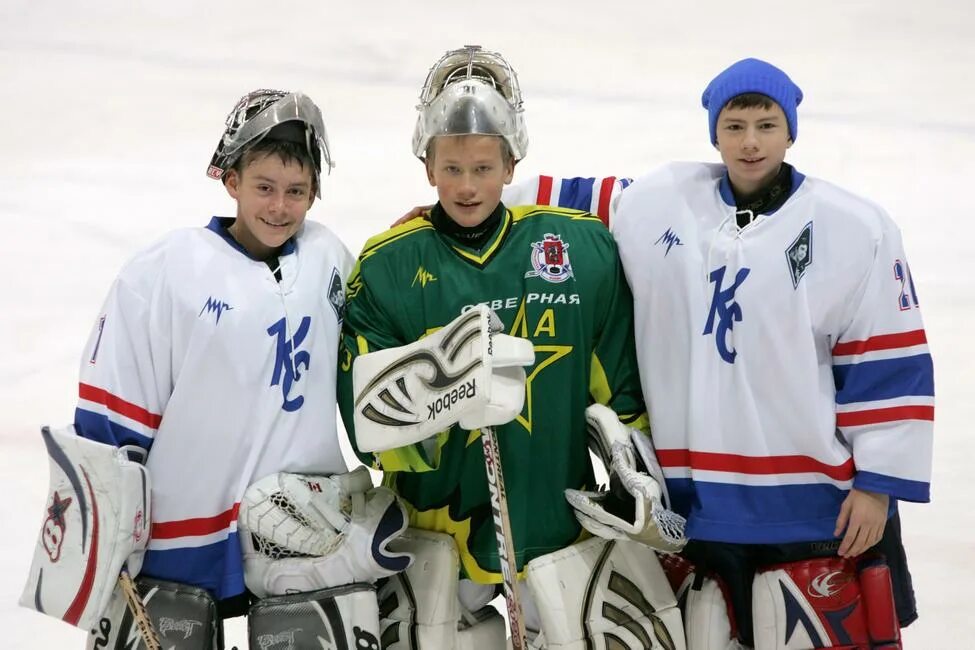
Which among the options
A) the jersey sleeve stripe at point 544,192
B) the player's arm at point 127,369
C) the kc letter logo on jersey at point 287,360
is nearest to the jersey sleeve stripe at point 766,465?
the jersey sleeve stripe at point 544,192

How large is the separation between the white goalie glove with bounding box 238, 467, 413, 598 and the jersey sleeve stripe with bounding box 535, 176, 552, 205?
0.63 m

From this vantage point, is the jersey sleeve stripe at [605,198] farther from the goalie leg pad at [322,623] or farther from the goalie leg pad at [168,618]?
the goalie leg pad at [168,618]

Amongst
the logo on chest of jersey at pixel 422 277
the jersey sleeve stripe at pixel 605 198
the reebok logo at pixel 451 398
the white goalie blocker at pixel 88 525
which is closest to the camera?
the reebok logo at pixel 451 398

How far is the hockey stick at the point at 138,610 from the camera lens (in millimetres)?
2012

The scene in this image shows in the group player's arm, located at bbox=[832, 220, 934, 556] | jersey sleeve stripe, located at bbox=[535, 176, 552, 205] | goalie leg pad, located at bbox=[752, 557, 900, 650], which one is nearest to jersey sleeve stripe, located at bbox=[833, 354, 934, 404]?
player's arm, located at bbox=[832, 220, 934, 556]

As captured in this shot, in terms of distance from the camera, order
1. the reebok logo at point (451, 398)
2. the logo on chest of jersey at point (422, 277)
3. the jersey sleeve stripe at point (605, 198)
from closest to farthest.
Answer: the reebok logo at point (451, 398), the logo on chest of jersey at point (422, 277), the jersey sleeve stripe at point (605, 198)

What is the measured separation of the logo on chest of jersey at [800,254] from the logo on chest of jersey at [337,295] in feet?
2.43

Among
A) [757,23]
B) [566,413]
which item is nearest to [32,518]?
[566,413]

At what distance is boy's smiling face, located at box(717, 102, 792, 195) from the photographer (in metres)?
2.03

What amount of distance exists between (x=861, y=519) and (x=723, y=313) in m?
0.40

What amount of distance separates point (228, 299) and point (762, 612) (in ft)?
3.36

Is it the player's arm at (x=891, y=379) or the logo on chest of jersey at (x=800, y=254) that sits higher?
the logo on chest of jersey at (x=800, y=254)

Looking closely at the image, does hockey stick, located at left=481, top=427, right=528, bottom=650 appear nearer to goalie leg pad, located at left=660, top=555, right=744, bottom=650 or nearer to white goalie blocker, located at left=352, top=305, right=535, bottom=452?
white goalie blocker, located at left=352, top=305, right=535, bottom=452

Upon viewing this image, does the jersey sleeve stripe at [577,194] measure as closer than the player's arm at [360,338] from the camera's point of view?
No
